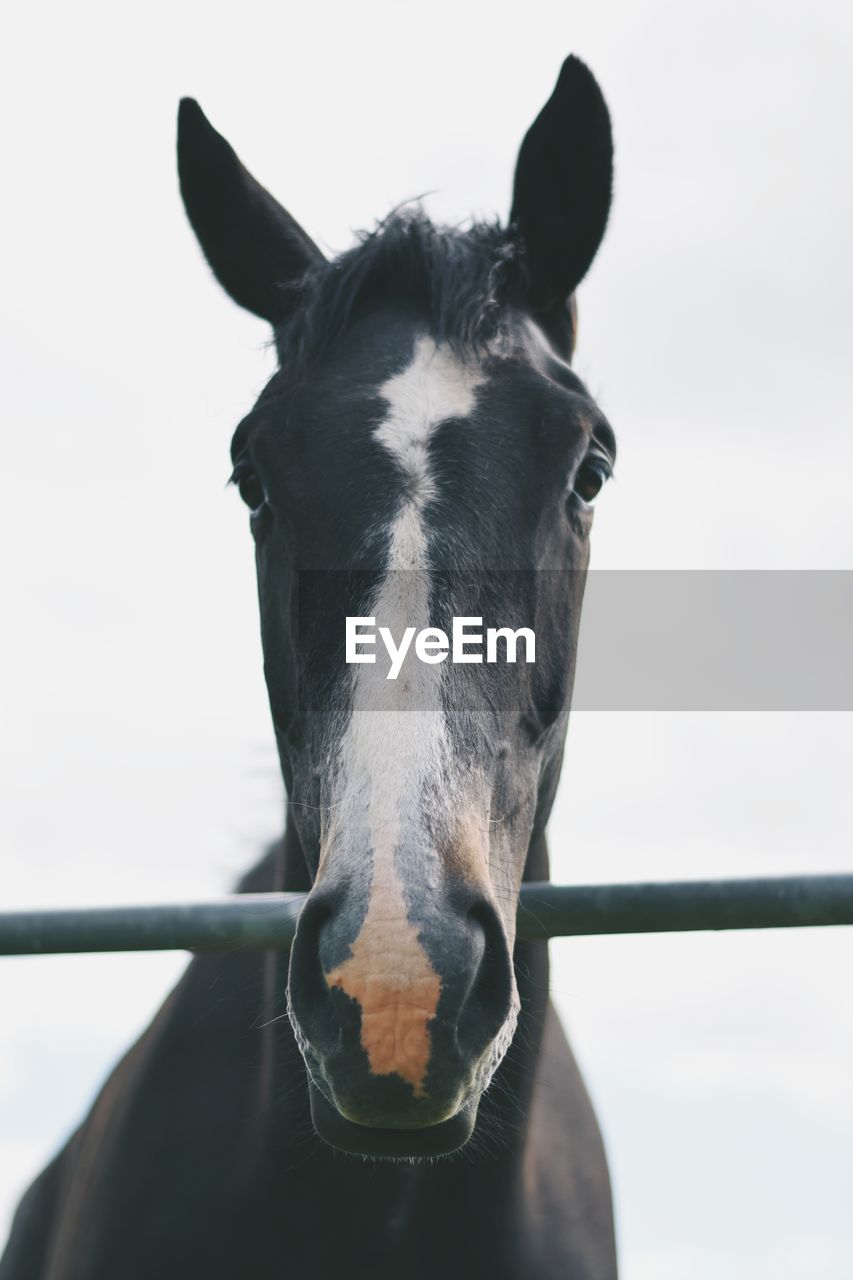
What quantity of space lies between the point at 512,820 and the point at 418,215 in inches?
66.6

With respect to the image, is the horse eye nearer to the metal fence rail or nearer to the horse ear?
the horse ear

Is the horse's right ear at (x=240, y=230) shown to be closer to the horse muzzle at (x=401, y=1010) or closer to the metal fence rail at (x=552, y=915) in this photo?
the metal fence rail at (x=552, y=915)

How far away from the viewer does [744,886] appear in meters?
2.18

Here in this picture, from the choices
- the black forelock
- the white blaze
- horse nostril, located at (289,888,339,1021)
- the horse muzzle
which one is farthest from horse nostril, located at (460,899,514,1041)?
the black forelock

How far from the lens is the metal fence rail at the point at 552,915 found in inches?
85.7

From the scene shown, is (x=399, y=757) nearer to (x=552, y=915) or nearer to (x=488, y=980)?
(x=488, y=980)

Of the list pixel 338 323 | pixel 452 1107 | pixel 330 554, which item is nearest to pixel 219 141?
pixel 338 323

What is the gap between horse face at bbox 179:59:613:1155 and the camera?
5.84 ft

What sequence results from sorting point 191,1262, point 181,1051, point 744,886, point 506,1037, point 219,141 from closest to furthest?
point 506,1037, point 744,886, point 191,1262, point 181,1051, point 219,141

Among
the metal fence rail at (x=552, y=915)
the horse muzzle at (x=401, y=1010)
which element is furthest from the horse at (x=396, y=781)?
the metal fence rail at (x=552, y=915)

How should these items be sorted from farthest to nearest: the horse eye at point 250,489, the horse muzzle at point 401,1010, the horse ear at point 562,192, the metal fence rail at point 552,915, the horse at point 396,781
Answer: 1. the horse ear at point 562,192
2. the horse eye at point 250,489
3. the metal fence rail at point 552,915
4. the horse at point 396,781
5. the horse muzzle at point 401,1010

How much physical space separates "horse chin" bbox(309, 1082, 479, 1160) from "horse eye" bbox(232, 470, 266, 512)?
4.92ft

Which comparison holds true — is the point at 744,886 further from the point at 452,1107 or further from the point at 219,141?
the point at 219,141

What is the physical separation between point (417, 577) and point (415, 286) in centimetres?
103
